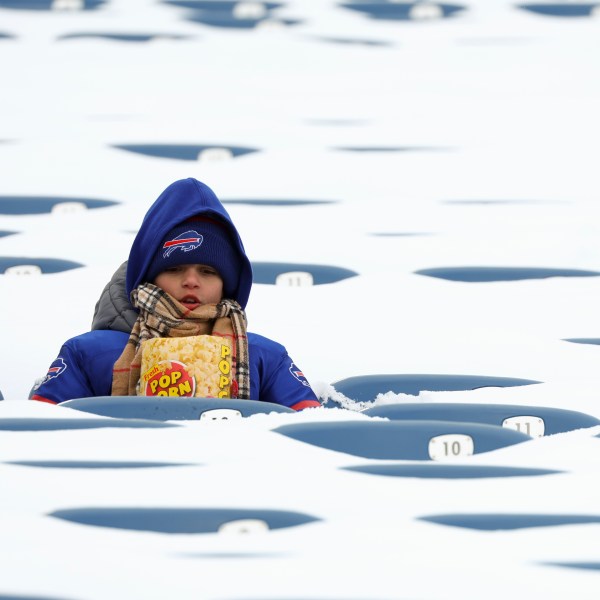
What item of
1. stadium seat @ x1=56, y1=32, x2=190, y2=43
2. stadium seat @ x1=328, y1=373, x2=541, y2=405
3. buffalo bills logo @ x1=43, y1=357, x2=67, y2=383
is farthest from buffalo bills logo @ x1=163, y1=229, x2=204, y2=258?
stadium seat @ x1=56, y1=32, x2=190, y2=43

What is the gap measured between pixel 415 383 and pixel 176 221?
48cm

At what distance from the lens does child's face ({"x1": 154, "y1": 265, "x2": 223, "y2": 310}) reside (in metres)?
2.14

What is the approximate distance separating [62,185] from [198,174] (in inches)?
12.1

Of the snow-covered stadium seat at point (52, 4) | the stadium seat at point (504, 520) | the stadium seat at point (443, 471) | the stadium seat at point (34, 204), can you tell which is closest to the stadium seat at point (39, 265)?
the stadium seat at point (34, 204)

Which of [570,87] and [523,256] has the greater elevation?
[570,87]

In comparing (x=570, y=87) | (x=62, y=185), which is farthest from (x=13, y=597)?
(x=570, y=87)

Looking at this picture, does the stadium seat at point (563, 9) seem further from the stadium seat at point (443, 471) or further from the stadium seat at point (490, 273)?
the stadium seat at point (443, 471)

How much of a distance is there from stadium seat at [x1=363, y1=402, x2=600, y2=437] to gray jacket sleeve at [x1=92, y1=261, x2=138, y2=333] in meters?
0.41

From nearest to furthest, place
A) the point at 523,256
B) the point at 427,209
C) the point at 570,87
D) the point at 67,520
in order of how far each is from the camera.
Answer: the point at 67,520 < the point at 523,256 < the point at 427,209 < the point at 570,87

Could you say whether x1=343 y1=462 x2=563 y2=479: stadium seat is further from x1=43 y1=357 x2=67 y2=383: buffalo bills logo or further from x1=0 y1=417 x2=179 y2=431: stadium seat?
x1=43 y1=357 x2=67 y2=383: buffalo bills logo

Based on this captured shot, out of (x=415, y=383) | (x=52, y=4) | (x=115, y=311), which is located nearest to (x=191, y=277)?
(x=115, y=311)

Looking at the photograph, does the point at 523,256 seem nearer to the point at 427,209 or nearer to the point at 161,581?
the point at 427,209

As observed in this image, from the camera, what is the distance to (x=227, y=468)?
5.29 feet

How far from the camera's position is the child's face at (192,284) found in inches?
84.4
